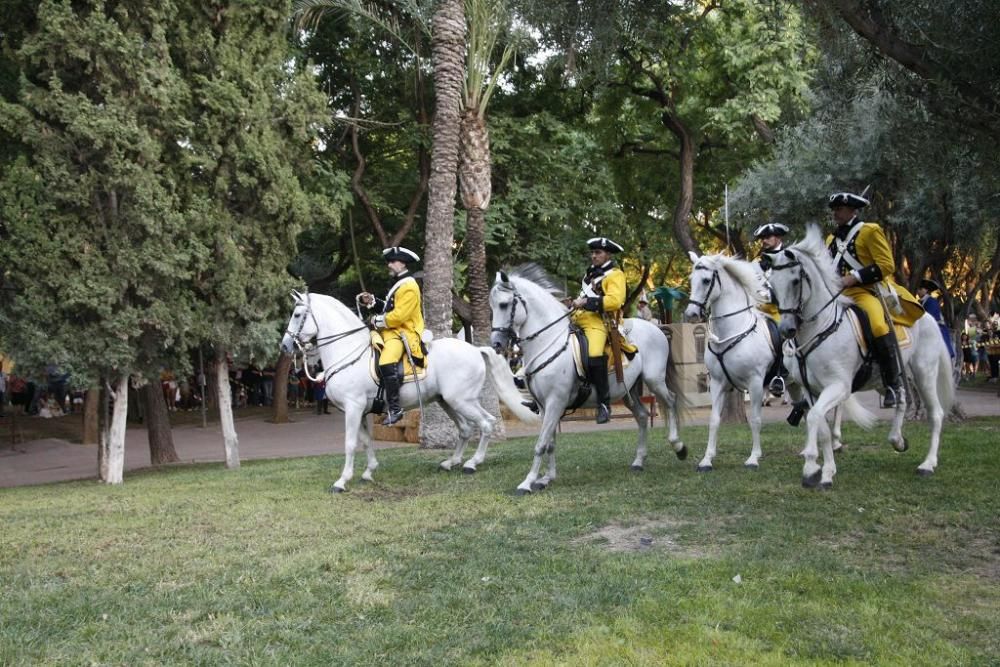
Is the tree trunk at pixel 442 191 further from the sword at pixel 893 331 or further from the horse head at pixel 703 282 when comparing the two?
the sword at pixel 893 331

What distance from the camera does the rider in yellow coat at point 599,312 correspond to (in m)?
12.3

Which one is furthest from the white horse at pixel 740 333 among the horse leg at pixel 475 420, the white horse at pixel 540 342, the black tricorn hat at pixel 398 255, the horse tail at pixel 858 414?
the black tricorn hat at pixel 398 255

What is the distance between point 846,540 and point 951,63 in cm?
404

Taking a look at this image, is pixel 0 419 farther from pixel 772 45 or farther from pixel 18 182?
pixel 772 45

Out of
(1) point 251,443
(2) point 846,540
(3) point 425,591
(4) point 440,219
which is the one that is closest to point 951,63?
(2) point 846,540

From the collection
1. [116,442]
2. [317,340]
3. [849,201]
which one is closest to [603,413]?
[849,201]

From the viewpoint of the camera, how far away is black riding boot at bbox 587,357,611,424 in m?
12.3

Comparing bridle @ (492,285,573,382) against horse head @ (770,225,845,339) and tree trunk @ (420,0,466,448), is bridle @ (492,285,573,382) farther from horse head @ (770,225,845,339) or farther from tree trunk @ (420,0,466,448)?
tree trunk @ (420,0,466,448)

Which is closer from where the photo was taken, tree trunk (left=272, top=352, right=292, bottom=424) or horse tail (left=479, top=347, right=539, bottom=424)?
horse tail (left=479, top=347, right=539, bottom=424)

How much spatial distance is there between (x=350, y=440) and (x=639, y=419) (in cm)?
385

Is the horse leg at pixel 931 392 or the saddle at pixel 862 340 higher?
the saddle at pixel 862 340

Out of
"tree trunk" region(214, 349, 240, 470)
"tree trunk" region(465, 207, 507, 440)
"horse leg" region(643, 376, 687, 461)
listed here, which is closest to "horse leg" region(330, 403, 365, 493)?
"horse leg" region(643, 376, 687, 461)

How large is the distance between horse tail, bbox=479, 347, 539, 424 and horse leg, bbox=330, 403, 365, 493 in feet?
6.73

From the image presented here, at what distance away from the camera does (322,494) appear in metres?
12.8
